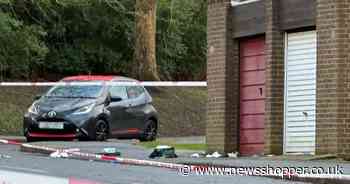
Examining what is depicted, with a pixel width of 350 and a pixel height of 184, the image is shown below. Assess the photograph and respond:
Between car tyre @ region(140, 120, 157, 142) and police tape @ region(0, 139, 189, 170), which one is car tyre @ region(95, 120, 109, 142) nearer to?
car tyre @ region(140, 120, 157, 142)

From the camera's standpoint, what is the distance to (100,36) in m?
42.5

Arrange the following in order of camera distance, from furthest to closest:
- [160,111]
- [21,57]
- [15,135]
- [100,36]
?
[100,36] → [160,111] → [21,57] → [15,135]

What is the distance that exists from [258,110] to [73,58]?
2033 centimetres

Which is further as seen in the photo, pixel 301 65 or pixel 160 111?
pixel 160 111

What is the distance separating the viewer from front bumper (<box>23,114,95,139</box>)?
2531 cm

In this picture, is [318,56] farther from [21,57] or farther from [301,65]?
[21,57]

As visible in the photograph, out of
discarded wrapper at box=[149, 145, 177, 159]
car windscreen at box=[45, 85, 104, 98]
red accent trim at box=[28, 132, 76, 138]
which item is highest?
car windscreen at box=[45, 85, 104, 98]

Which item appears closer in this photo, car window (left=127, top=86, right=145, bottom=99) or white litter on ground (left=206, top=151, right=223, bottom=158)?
white litter on ground (left=206, top=151, right=223, bottom=158)

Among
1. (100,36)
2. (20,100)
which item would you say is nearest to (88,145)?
(20,100)

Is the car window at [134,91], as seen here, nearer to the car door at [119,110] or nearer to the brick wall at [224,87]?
the car door at [119,110]

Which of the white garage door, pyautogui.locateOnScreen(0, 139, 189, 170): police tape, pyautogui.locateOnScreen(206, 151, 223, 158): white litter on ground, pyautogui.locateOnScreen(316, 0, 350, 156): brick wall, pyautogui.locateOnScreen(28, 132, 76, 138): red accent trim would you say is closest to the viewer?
pyautogui.locateOnScreen(0, 139, 189, 170): police tape

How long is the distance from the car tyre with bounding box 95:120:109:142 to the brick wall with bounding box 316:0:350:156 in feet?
25.7

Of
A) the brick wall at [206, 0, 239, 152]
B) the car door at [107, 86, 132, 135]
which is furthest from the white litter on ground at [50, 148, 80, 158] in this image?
the car door at [107, 86, 132, 135]

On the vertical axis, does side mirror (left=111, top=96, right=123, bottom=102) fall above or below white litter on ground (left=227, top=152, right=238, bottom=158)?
above
